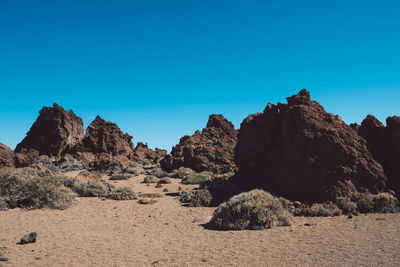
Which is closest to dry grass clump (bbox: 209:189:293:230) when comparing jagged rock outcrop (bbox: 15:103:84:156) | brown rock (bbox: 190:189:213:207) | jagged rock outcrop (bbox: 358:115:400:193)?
brown rock (bbox: 190:189:213:207)

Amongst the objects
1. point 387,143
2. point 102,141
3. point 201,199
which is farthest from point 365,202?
point 102,141

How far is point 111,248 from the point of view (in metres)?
6.36

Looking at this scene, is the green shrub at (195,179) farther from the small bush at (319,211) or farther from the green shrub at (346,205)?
the green shrub at (346,205)

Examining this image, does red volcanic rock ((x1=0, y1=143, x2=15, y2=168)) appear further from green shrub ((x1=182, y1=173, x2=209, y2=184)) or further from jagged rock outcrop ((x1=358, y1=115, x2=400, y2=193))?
jagged rock outcrop ((x1=358, y1=115, x2=400, y2=193))

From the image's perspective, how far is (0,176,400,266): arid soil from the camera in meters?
5.41

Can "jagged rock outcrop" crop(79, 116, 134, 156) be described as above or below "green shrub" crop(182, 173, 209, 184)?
above

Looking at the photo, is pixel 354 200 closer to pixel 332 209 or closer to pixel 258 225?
pixel 332 209

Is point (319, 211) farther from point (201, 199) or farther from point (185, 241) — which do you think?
point (185, 241)

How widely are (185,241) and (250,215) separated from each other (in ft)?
7.79

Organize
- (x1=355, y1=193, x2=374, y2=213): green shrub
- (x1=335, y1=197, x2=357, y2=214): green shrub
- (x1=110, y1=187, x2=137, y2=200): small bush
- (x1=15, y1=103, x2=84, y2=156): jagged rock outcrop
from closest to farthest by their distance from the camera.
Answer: (x1=335, y1=197, x2=357, y2=214): green shrub < (x1=355, y1=193, x2=374, y2=213): green shrub < (x1=110, y1=187, x2=137, y2=200): small bush < (x1=15, y1=103, x2=84, y2=156): jagged rock outcrop

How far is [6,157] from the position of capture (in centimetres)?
1647

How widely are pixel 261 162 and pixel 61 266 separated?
1081 cm

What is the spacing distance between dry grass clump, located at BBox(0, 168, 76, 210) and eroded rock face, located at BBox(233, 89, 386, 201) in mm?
8699

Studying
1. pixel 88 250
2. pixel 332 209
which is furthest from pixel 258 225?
pixel 88 250
